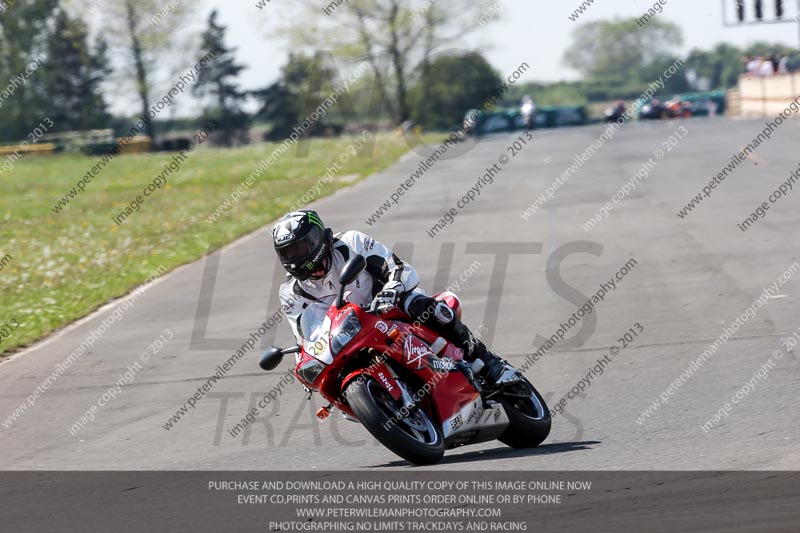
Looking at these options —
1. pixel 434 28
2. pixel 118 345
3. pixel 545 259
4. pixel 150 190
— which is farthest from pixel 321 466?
pixel 434 28

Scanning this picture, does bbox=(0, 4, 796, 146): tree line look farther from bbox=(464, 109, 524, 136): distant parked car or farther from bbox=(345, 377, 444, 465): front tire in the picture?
bbox=(345, 377, 444, 465): front tire

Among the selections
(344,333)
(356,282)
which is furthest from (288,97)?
(344,333)

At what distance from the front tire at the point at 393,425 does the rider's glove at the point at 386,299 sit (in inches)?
19.2

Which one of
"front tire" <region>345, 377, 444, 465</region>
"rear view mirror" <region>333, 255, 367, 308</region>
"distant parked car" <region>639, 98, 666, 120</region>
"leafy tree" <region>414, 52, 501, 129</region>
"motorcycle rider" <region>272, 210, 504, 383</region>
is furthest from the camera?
"leafy tree" <region>414, 52, 501, 129</region>

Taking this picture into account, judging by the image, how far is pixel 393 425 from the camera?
6.54 m

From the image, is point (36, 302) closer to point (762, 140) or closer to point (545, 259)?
point (545, 259)

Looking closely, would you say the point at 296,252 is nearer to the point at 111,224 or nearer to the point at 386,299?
the point at 386,299

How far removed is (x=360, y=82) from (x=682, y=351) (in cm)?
7353

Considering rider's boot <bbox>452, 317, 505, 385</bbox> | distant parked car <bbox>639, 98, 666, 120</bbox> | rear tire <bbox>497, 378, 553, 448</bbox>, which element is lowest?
distant parked car <bbox>639, 98, 666, 120</bbox>

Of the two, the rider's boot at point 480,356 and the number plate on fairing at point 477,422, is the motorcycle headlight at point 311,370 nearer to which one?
the number plate on fairing at point 477,422

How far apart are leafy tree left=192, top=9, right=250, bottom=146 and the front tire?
73451 mm

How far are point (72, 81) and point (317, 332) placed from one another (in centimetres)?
7446

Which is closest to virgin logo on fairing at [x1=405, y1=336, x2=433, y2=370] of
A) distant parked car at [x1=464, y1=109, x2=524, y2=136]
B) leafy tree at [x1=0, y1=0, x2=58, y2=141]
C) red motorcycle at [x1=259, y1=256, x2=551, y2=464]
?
red motorcycle at [x1=259, y1=256, x2=551, y2=464]

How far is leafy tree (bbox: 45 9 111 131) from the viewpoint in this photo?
250 feet
